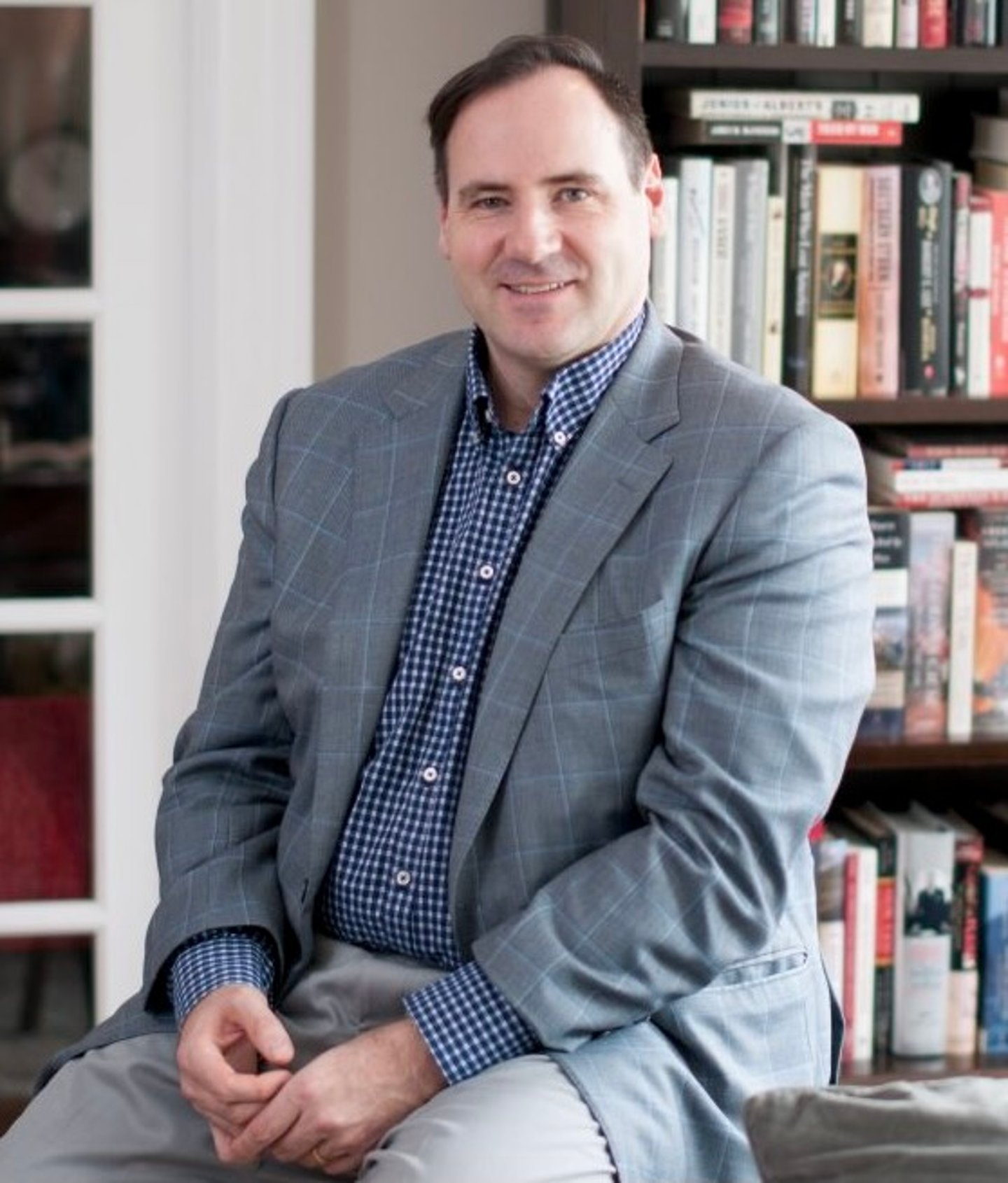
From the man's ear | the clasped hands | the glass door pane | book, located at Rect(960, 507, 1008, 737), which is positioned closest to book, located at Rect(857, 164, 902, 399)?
book, located at Rect(960, 507, 1008, 737)

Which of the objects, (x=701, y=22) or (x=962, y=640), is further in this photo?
(x=962, y=640)

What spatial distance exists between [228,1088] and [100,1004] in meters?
1.16

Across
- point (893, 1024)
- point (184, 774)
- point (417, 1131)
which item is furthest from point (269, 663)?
point (893, 1024)

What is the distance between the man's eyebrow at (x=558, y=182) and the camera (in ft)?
6.47

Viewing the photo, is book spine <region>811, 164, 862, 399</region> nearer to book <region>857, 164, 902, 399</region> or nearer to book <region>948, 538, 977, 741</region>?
book <region>857, 164, 902, 399</region>

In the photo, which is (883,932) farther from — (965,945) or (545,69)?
(545,69)

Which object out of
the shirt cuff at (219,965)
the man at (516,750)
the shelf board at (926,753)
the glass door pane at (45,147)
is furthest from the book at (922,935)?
the glass door pane at (45,147)

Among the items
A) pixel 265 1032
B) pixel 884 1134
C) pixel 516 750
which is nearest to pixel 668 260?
pixel 516 750

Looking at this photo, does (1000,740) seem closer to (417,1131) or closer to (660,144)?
(660,144)

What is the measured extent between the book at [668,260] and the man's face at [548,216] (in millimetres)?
473

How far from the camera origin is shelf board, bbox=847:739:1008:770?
2.61 m

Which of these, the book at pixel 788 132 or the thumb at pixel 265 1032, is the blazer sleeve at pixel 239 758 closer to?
the thumb at pixel 265 1032

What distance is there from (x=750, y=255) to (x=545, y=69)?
59cm

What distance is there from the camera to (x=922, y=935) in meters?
2.69
